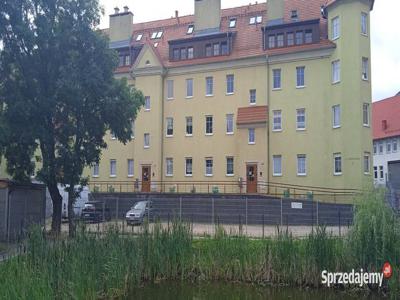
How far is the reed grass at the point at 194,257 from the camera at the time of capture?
11883 millimetres

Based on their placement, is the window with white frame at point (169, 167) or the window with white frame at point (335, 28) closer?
the window with white frame at point (335, 28)

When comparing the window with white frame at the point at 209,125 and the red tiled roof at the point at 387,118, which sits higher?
the red tiled roof at the point at 387,118

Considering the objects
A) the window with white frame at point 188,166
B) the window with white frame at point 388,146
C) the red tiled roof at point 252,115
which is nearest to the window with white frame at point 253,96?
the red tiled roof at point 252,115

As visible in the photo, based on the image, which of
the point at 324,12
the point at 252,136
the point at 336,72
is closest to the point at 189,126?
the point at 252,136

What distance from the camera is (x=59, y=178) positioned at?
78.6 feet

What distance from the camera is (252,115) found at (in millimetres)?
39594

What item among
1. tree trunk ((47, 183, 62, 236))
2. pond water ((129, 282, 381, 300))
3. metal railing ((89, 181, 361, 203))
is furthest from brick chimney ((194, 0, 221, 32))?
pond water ((129, 282, 381, 300))

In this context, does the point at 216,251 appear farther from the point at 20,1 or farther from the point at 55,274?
the point at 20,1

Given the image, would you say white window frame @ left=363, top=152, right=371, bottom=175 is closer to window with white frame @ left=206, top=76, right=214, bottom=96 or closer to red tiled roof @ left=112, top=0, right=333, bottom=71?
red tiled roof @ left=112, top=0, right=333, bottom=71

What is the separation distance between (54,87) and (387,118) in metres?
52.0

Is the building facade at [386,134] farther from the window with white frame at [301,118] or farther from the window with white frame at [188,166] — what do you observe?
the window with white frame at [188,166]

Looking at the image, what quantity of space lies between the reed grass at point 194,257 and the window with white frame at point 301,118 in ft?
78.8

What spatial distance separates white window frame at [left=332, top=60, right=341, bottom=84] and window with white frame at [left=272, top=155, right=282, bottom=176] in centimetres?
750

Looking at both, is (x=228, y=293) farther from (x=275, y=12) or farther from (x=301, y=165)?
(x=275, y=12)
